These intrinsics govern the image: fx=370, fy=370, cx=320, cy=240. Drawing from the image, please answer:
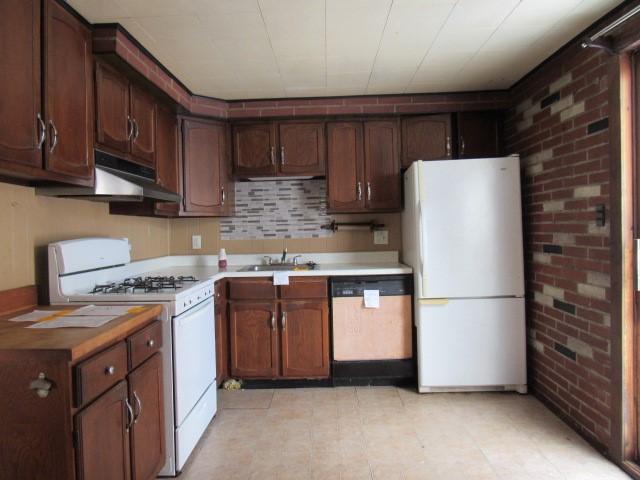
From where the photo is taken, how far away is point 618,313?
178cm

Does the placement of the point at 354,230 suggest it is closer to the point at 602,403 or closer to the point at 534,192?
the point at 534,192

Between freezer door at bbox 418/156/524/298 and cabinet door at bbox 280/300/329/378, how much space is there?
30.6 inches

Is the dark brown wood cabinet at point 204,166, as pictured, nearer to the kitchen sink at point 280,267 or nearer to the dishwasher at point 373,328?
the kitchen sink at point 280,267

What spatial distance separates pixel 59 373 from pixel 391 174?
2.47m

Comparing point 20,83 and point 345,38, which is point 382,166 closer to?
point 345,38

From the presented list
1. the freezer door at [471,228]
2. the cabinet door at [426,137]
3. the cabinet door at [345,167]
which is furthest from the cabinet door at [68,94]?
the cabinet door at [426,137]

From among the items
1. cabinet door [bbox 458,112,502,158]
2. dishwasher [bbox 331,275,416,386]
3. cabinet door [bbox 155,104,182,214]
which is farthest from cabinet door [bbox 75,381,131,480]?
cabinet door [bbox 458,112,502,158]

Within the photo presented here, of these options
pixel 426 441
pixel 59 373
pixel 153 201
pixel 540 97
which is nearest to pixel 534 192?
pixel 540 97

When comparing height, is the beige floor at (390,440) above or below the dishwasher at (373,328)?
below

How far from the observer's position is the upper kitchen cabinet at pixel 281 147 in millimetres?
2953

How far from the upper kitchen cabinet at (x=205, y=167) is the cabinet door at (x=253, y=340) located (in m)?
0.81

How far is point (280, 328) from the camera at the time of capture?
2732mm

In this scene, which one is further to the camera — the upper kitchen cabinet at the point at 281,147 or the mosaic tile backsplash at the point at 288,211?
the mosaic tile backsplash at the point at 288,211

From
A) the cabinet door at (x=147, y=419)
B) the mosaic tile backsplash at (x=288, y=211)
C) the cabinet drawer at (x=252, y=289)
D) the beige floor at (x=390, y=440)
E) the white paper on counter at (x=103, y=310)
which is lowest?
the beige floor at (x=390, y=440)
